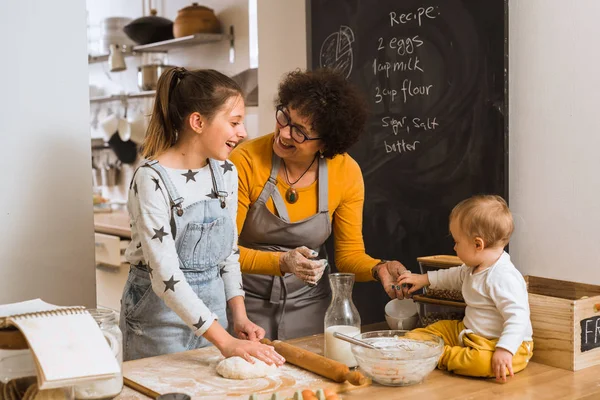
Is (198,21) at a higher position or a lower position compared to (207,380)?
higher

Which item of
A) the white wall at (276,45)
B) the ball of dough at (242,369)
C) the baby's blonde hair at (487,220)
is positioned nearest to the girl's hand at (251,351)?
the ball of dough at (242,369)

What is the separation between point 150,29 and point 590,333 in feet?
12.3

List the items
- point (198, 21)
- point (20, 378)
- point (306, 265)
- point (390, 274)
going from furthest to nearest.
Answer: point (198, 21)
point (390, 274)
point (306, 265)
point (20, 378)

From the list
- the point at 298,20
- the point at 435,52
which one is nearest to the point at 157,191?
the point at 435,52

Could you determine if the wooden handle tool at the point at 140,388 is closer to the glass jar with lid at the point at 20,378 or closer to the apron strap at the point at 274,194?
the glass jar with lid at the point at 20,378

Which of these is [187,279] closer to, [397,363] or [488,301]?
[397,363]

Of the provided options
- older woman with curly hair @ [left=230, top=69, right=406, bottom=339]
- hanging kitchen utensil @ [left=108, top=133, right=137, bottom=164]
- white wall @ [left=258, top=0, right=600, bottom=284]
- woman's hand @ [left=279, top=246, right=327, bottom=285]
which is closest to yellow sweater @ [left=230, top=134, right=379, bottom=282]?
older woman with curly hair @ [left=230, top=69, right=406, bottom=339]

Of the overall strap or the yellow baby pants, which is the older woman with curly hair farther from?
the yellow baby pants

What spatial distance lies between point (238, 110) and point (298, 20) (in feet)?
4.85

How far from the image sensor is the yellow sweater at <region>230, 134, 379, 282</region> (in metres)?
2.05

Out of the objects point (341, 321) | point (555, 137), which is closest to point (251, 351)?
point (341, 321)

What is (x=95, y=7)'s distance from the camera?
19.1ft

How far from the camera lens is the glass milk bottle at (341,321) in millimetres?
1555

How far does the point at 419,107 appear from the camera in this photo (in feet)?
8.24
